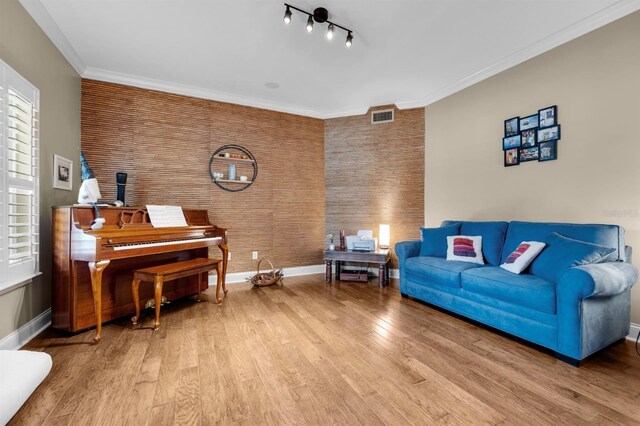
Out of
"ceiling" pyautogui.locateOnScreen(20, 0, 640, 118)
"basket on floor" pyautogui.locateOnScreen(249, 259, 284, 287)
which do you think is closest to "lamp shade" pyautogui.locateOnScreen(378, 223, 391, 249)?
"basket on floor" pyautogui.locateOnScreen(249, 259, 284, 287)

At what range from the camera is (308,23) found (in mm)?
2463

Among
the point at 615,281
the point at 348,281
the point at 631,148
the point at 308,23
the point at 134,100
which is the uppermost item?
the point at 308,23

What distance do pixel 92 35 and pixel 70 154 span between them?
4.08 feet

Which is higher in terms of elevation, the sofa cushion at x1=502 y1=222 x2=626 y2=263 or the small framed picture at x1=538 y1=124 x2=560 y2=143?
the small framed picture at x1=538 y1=124 x2=560 y2=143

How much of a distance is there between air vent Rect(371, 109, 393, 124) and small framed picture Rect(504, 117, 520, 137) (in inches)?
66.1

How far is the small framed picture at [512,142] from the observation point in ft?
10.2

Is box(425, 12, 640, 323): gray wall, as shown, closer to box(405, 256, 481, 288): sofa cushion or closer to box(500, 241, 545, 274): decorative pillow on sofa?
box(500, 241, 545, 274): decorative pillow on sofa

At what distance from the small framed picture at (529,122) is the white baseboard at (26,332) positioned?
16.3 ft

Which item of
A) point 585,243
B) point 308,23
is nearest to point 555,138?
point 585,243

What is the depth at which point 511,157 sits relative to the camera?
10.4ft

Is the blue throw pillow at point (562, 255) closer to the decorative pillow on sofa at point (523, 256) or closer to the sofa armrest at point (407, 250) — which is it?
the decorative pillow on sofa at point (523, 256)

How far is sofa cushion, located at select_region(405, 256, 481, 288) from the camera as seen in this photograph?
272cm

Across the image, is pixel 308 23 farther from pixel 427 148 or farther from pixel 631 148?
pixel 631 148

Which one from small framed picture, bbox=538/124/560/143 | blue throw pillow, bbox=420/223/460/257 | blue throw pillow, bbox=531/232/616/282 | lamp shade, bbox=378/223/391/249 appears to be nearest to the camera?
blue throw pillow, bbox=531/232/616/282
